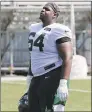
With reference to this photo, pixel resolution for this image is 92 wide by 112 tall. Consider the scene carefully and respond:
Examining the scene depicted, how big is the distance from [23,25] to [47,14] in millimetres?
26220

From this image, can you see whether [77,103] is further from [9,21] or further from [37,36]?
[9,21]

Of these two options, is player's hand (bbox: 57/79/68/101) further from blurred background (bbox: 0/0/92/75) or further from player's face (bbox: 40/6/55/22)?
blurred background (bbox: 0/0/92/75)

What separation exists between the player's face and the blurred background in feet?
78.4

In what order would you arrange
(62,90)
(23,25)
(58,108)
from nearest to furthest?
1. (62,90)
2. (58,108)
3. (23,25)

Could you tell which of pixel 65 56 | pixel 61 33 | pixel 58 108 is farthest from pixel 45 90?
pixel 61 33

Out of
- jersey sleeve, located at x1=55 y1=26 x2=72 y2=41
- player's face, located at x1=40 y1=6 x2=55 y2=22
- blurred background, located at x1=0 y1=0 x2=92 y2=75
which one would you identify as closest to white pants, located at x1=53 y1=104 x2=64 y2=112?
jersey sleeve, located at x1=55 y1=26 x2=72 y2=41

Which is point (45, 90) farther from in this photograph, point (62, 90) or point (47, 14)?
point (47, 14)

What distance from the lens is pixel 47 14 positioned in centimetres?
511

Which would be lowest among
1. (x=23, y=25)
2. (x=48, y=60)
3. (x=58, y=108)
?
(x=23, y=25)

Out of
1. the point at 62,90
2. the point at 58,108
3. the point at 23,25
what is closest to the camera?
the point at 62,90

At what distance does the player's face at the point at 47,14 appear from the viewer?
5105mm

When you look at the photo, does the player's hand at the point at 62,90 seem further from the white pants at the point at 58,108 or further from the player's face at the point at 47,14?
the player's face at the point at 47,14

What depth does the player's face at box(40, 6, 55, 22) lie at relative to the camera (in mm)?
5105

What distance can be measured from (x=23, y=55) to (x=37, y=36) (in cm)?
2600
